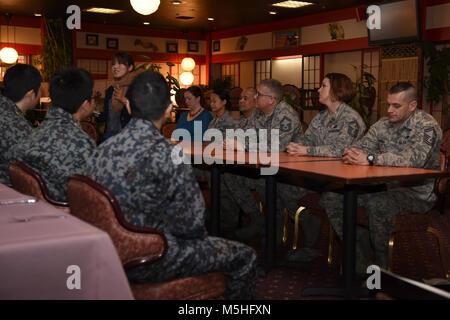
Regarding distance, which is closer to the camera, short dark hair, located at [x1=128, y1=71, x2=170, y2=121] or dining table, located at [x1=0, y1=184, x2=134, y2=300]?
dining table, located at [x1=0, y1=184, x2=134, y2=300]

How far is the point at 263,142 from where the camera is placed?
4.01 meters

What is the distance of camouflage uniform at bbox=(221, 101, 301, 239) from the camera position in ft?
13.1

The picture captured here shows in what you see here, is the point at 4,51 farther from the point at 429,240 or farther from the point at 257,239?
the point at 429,240

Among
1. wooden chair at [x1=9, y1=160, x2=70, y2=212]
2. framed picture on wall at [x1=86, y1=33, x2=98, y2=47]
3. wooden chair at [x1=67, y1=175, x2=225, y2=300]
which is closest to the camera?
wooden chair at [x1=67, y1=175, x2=225, y2=300]

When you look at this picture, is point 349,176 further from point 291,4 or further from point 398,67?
point 291,4

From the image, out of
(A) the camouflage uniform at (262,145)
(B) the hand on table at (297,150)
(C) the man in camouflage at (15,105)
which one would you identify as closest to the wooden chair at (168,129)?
(A) the camouflage uniform at (262,145)

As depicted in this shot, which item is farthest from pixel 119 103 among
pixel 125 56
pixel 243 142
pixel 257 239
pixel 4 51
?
pixel 4 51

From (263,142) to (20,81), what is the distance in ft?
5.99

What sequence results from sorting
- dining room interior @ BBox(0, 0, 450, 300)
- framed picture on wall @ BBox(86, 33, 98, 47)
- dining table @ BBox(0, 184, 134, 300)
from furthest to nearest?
framed picture on wall @ BBox(86, 33, 98, 47)
dining room interior @ BBox(0, 0, 450, 300)
dining table @ BBox(0, 184, 134, 300)

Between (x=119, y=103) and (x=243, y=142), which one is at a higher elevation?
(x=119, y=103)

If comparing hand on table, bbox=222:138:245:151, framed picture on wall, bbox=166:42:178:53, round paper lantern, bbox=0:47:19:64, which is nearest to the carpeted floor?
hand on table, bbox=222:138:245:151

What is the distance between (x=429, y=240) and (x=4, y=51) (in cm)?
969

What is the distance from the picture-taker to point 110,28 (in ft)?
44.7

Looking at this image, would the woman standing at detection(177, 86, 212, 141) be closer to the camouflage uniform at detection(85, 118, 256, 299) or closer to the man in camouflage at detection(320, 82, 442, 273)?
the man in camouflage at detection(320, 82, 442, 273)
